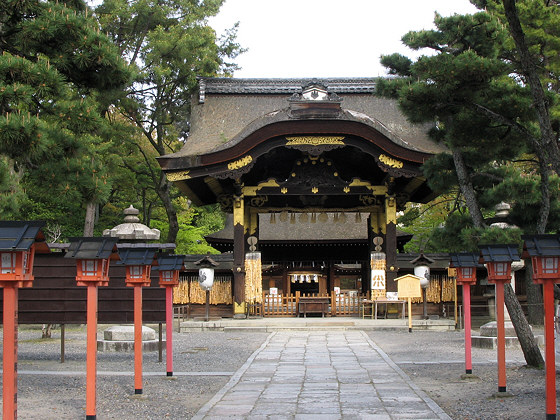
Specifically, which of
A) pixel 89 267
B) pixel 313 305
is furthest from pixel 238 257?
pixel 89 267

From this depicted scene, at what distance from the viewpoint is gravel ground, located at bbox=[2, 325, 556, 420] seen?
695cm

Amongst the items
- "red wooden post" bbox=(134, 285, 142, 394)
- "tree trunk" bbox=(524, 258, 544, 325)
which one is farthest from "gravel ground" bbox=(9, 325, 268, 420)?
"tree trunk" bbox=(524, 258, 544, 325)

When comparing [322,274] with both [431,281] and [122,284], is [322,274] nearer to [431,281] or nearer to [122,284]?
[431,281]

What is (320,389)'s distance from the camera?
805cm

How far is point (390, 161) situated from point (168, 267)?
10729mm

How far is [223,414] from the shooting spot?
6570 millimetres

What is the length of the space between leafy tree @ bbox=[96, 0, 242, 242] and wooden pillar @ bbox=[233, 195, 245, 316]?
759 centimetres

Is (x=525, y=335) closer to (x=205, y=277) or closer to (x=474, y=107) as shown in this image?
(x=474, y=107)

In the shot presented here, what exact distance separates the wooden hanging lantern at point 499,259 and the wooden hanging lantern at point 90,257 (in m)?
4.42

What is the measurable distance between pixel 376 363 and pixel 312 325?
25.1 feet

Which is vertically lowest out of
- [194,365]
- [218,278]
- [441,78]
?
[194,365]

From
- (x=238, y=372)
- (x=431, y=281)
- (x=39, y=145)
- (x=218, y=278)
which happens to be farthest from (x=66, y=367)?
(x=431, y=281)

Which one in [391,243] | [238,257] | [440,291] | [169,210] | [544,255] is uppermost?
[169,210]

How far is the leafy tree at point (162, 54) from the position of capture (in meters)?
26.2
